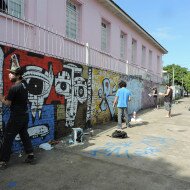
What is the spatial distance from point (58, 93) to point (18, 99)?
8.22ft

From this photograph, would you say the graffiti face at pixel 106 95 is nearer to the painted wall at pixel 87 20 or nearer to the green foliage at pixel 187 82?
the painted wall at pixel 87 20

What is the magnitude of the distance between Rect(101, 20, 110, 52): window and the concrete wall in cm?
352

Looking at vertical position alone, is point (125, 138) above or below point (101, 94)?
below

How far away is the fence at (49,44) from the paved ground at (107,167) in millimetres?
2611

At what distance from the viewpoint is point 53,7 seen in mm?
9070

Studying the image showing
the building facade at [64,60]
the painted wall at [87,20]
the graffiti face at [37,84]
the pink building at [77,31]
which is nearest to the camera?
the graffiti face at [37,84]

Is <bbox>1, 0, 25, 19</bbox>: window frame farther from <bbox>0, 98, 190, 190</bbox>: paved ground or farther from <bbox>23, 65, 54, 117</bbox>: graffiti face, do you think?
<bbox>0, 98, 190, 190</bbox>: paved ground

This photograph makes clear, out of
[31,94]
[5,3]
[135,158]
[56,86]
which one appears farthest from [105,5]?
[135,158]

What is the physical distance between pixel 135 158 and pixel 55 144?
7.09 feet

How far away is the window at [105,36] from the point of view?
44.4 ft

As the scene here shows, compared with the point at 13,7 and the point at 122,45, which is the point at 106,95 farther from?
the point at 122,45

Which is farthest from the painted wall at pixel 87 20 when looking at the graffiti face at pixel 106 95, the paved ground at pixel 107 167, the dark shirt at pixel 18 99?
the paved ground at pixel 107 167

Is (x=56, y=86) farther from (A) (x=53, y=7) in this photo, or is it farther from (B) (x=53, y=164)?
(A) (x=53, y=7)

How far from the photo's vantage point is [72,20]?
10.7m
